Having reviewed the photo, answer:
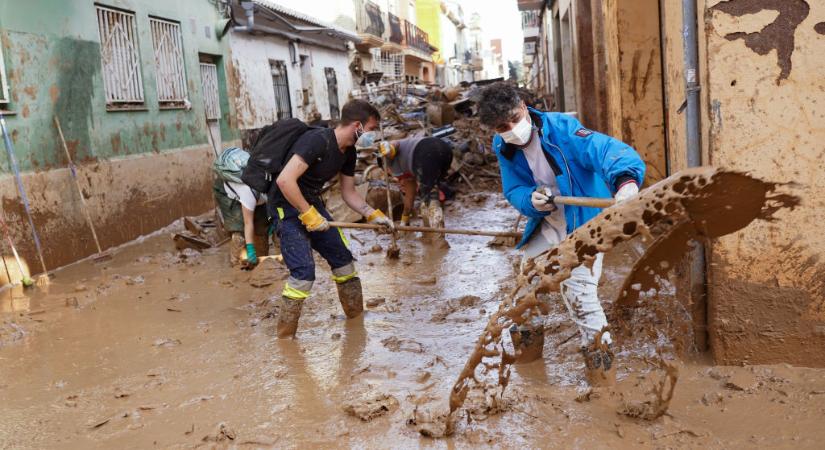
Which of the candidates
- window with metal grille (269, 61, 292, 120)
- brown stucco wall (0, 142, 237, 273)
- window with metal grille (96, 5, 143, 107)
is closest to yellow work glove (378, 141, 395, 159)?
brown stucco wall (0, 142, 237, 273)

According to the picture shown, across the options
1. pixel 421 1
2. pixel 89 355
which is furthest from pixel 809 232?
pixel 421 1

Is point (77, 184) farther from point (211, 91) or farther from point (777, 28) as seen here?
point (777, 28)

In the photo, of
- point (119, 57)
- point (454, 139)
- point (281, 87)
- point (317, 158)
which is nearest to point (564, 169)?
point (317, 158)

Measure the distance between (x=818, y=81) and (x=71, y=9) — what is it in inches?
323

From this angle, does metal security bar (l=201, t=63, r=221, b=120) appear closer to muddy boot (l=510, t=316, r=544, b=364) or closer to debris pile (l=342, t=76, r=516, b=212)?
debris pile (l=342, t=76, r=516, b=212)

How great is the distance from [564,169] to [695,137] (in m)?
0.64

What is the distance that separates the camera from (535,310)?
3396mm

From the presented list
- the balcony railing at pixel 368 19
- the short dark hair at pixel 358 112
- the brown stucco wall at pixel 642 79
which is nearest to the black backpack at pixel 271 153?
the short dark hair at pixel 358 112

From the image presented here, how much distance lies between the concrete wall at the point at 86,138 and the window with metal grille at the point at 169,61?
14cm

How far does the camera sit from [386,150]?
27.2ft

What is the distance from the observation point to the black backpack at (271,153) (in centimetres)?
504

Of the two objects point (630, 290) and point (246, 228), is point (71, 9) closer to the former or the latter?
point (246, 228)

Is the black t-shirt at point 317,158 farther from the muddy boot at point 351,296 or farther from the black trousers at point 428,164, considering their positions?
the black trousers at point 428,164

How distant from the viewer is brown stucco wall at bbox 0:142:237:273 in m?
7.77
